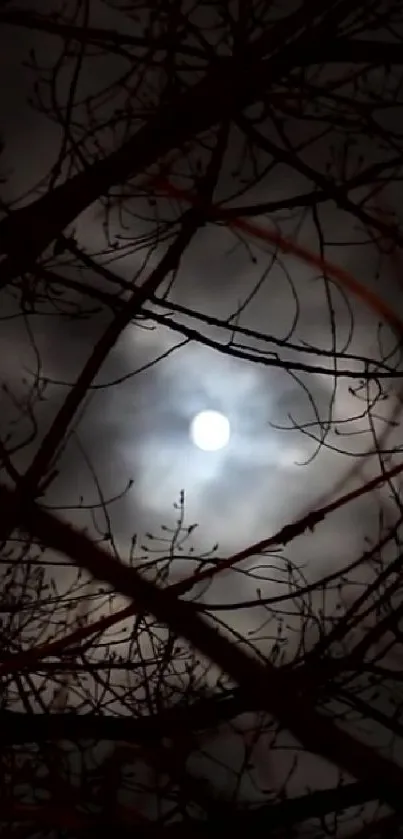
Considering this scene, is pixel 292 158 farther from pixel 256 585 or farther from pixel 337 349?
pixel 256 585

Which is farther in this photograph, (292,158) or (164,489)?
(164,489)

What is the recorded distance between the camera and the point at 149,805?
4.26 feet

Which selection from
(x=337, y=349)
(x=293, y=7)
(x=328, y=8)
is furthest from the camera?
(x=337, y=349)

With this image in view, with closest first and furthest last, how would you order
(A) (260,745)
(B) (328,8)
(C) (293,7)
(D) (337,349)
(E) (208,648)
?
(B) (328,8) → (C) (293,7) → (E) (208,648) → (D) (337,349) → (A) (260,745)

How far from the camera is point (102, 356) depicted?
1.15 metres

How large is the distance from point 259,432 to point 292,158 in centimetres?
49

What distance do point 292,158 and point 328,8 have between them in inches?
6.1

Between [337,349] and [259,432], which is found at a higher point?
[337,349]

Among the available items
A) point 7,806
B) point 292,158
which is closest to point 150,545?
point 7,806

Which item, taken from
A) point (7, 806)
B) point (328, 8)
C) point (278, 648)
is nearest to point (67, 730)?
point (7, 806)

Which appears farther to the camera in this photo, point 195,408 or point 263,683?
point 195,408

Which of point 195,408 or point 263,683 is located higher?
point 195,408

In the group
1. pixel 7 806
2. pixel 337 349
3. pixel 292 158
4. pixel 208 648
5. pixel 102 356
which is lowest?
pixel 7 806

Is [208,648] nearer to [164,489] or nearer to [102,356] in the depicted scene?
[164,489]
